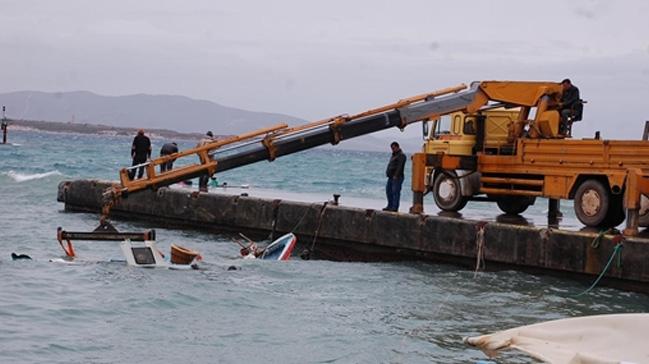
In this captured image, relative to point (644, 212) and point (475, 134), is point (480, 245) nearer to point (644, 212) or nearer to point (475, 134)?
point (644, 212)

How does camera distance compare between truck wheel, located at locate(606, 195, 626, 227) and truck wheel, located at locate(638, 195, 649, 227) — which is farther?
truck wheel, located at locate(638, 195, 649, 227)

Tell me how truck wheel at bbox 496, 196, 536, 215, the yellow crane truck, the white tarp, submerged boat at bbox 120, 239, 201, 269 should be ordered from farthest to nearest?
truck wheel at bbox 496, 196, 536, 215 < the yellow crane truck < submerged boat at bbox 120, 239, 201, 269 < the white tarp

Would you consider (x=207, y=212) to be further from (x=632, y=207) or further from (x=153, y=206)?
(x=632, y=207)

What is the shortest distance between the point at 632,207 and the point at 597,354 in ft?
27.6

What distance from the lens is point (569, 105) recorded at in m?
21.7

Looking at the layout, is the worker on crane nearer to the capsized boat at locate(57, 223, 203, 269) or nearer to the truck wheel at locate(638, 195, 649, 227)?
the truck wheel at locate(638, 195, 649, 227)

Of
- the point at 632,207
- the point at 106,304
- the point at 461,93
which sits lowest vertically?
the point at 106,304

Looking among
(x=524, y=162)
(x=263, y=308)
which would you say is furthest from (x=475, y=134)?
(x=263, y=308)

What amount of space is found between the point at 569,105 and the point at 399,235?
422 centimetres

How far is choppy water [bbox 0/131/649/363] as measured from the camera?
1307 centimetres

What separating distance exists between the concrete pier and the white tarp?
693 centimetres

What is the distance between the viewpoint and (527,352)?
11.3 m

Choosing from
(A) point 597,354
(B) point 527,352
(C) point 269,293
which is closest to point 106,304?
(C) point 269,293

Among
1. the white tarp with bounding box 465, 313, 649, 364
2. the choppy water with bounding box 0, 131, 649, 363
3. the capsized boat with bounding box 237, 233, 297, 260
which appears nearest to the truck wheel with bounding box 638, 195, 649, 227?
the choppy water with bounding box 0, 131, 649, 363
